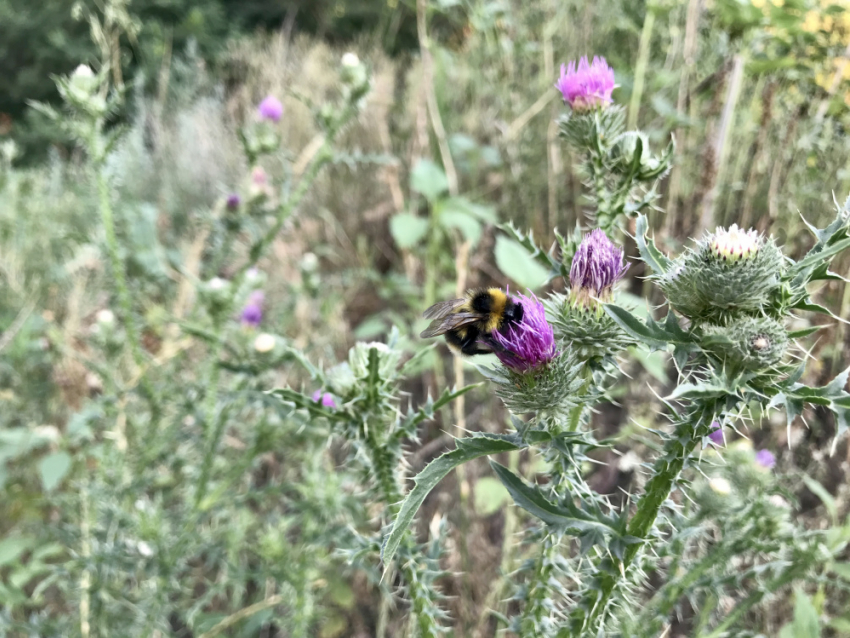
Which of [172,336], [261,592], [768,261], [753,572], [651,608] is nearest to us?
[768,261]

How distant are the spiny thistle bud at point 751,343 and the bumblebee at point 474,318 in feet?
1.62

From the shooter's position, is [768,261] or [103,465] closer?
[768,261]

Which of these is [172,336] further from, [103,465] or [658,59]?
[658,59]

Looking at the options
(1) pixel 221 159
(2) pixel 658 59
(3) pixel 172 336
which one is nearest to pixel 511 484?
(3) pixel 172 336

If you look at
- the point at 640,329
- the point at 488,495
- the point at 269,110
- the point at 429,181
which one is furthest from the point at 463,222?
the point at 640,329

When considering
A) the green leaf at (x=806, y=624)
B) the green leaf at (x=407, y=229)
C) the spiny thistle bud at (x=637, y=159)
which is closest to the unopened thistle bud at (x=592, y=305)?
the spiny thistle bud at (x=637, y=159)

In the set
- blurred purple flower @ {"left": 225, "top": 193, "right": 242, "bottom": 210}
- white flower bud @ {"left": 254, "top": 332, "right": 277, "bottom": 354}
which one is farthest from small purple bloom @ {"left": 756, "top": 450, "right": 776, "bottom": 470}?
blurred purple flower @ {"left": 225, "top": 193, "right": 242, "bottom": 210}

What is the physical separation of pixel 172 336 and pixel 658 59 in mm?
3396

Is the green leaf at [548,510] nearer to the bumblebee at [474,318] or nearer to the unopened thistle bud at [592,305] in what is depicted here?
the unopened thistle bud at [592,305]

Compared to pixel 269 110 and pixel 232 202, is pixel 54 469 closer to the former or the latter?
pixel 232 202

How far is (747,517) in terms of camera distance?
1.53 meters

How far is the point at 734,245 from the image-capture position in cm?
98

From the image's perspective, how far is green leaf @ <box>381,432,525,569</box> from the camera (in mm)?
857

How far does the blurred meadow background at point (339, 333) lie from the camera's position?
6.96ft
